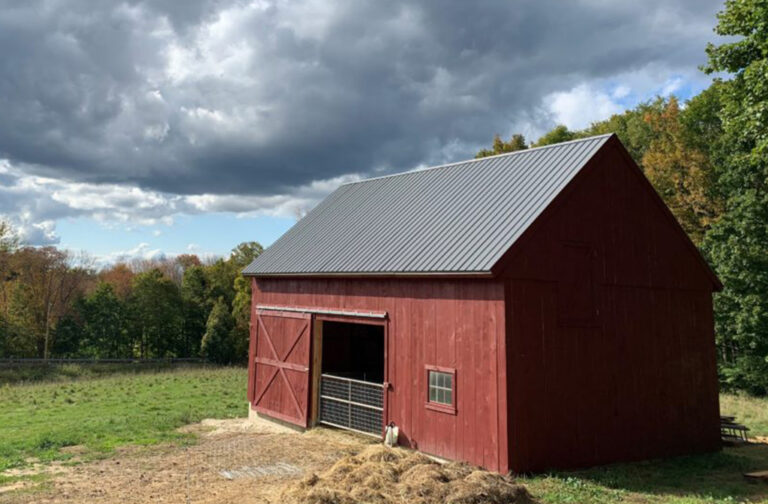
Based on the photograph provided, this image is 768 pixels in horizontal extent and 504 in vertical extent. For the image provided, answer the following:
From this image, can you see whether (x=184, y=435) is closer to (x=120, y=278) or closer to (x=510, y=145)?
(x=510, y=145)

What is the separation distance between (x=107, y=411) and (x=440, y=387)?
14.3m

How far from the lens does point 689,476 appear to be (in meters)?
12.5

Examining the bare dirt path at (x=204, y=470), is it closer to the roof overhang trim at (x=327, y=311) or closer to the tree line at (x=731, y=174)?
the roof overhang trim at (x=327, y=311)

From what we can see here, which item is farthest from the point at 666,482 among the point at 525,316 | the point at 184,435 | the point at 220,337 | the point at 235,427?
the point at 220,337

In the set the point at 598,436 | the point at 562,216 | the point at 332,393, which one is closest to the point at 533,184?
the point at 562,216

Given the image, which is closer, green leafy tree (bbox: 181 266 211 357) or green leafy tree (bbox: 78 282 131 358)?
green leafy tree (bbox: 78 282 131 358)

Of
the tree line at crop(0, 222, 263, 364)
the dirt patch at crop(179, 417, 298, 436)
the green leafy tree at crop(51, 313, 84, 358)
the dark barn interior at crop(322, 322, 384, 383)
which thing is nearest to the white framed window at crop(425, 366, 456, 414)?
the dirt patch at crop(179, 417, 298, 436)

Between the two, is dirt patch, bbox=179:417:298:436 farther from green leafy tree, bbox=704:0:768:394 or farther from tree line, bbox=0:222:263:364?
tree line, bbox=0:222:263:364

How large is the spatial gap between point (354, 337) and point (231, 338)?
1190 inches

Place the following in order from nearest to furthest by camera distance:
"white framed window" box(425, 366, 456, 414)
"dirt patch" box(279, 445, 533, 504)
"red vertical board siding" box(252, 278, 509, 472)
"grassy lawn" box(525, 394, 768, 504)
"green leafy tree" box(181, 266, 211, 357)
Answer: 1. "dirt patch" box(279, 445, 533, 504)
2. "grassy lawn" box(525, 394, 768, 504)
3. "red vertical board siding" box(252, 278, 509, 472)
4. "white framed window" box(425, 366, 456, 414)
5. "green leafy tree" box(181, 266, 211, 357)

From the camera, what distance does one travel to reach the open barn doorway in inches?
599

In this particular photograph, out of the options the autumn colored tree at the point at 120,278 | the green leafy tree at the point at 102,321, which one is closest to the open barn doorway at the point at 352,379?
the green leafy tree at the point at 102,321

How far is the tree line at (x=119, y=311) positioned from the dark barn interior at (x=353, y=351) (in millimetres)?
28382

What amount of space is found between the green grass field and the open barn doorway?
403cm
